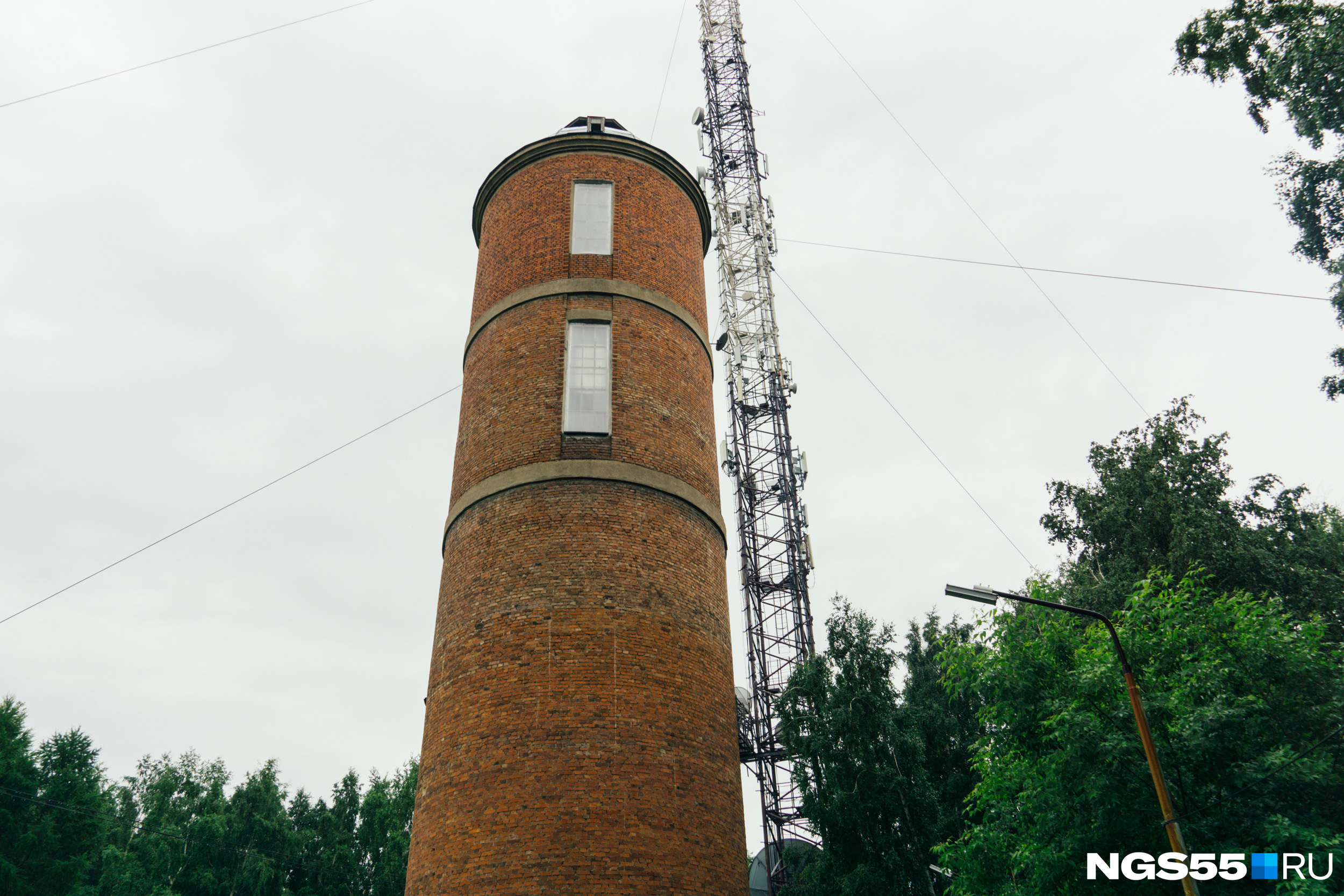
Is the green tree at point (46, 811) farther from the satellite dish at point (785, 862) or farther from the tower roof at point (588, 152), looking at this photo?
the tower roof at point (588, 152)

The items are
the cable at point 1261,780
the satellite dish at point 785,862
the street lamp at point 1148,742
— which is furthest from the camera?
Result: the satellite dish at point 785,862

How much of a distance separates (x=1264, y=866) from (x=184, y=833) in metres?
44.7

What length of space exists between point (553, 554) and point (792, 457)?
2318 cm

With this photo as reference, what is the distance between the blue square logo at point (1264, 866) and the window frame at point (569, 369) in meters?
12.1

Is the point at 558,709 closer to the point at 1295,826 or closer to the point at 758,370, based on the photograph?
the point at 1295,826

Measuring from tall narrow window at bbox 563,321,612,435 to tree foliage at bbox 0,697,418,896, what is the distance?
3029 cm

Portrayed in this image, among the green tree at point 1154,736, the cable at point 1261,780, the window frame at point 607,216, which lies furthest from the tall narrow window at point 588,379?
the cable at point 1261,780

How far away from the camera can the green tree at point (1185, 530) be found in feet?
86.7

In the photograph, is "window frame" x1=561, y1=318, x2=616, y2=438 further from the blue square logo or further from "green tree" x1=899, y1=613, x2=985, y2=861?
the blue square logo

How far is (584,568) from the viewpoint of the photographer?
15070 millimetres

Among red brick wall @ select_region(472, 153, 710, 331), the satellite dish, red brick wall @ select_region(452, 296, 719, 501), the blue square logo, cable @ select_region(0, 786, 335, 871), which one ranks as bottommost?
the blue square logo

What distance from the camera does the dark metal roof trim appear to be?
19.8 meters

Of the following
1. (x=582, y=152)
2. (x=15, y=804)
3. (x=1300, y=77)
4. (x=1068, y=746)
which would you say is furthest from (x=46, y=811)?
(x=1300, y=77)

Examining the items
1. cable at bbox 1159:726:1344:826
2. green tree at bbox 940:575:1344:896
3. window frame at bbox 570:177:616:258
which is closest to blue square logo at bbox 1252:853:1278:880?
green tree at bbox 940:575:1344:896
